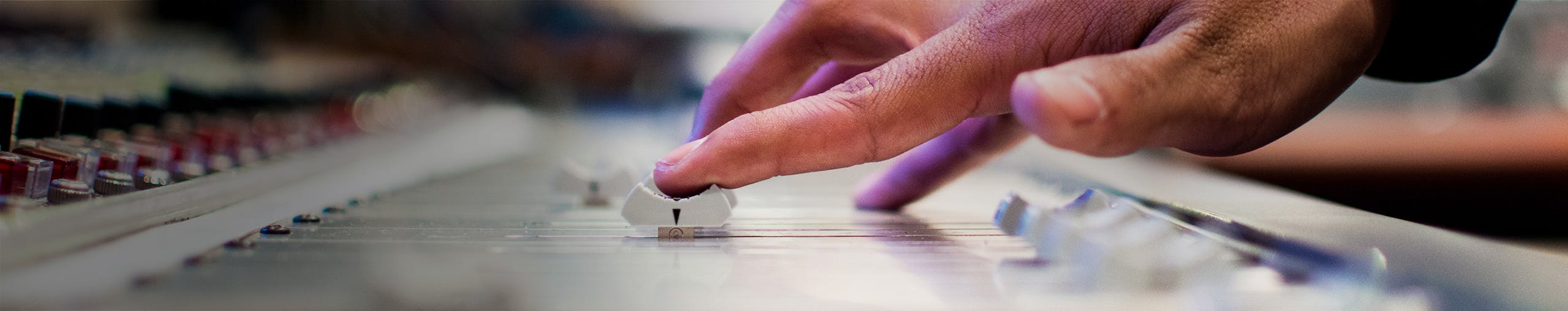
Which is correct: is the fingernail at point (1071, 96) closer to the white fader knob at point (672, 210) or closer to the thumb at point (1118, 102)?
the thumb at point (1118, 102)

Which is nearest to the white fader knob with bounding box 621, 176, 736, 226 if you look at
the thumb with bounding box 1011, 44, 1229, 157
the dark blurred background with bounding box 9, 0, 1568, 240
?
the thumb with bounding box 1011, 44, 1229, 157

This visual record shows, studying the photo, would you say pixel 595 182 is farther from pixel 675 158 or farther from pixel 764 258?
pixel 764 258

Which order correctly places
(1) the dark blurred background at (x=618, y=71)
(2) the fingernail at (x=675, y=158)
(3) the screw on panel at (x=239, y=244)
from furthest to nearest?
(1) the dark blurred background at (x=618, y=71) → (2) the fingernail at (x=675, y=158) → (3) the screw on panel at (x=239, y=244)

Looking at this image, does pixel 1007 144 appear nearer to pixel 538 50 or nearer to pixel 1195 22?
pixel 1195 22

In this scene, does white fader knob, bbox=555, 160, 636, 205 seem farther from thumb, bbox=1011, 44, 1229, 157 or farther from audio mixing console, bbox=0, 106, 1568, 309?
thumb, bbox=1011, 44, 1229, 157

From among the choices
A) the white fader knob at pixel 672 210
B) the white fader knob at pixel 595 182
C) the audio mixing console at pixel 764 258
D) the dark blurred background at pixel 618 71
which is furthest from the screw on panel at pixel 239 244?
the dark blurred background at pixel 618 71

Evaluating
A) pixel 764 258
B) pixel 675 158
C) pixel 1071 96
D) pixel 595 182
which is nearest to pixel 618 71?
pixel 595 182

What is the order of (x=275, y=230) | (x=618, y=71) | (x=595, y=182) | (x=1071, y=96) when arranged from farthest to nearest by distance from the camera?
(x=618, y=71) → (x=595, y=182) → (x=275, y=230) → (x=1071, y=96)
